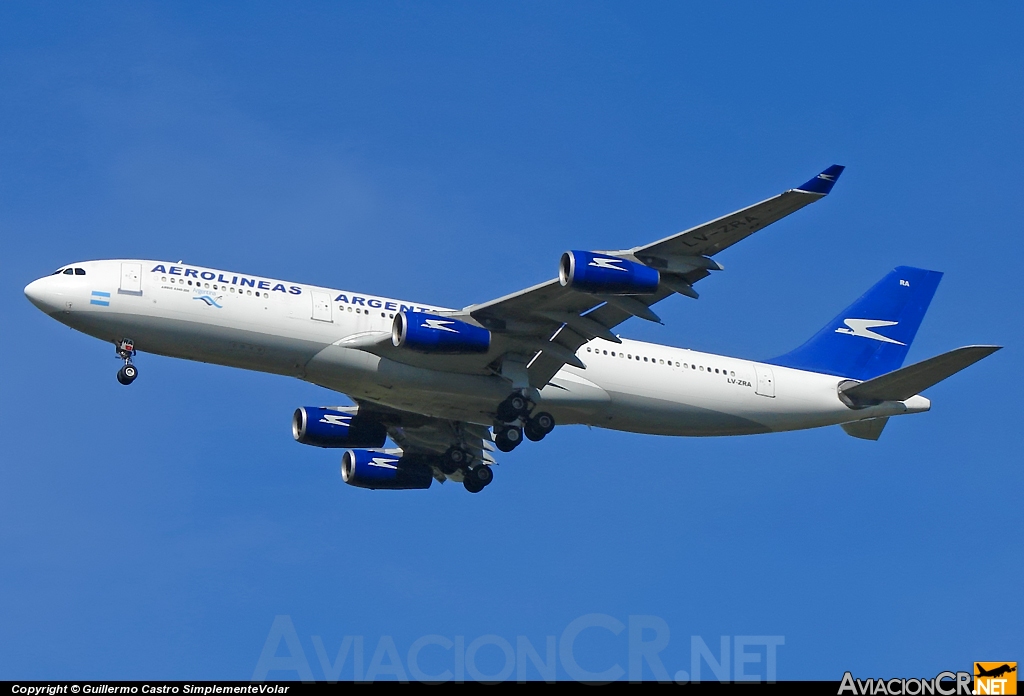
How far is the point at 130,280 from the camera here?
4078 centimetres

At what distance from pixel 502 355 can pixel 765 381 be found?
9.88m

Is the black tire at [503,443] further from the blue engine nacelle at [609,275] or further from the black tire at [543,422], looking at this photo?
the blue engine nacelle at [609,275]

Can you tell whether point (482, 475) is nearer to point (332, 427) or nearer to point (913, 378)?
point (332, 427)

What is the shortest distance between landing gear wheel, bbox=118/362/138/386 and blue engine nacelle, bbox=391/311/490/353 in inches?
309

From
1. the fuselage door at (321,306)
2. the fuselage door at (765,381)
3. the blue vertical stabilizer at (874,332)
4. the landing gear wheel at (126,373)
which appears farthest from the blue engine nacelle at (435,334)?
the blue vertical stabilizer at (874,332)

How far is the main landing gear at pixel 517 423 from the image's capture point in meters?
43.6

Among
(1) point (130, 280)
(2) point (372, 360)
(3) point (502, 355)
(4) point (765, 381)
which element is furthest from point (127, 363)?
(4) point (765, 381)

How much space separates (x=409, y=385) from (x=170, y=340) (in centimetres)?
730

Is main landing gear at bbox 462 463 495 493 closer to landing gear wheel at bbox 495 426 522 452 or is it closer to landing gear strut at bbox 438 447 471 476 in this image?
landing gear strut at bbox 438 447 471 476

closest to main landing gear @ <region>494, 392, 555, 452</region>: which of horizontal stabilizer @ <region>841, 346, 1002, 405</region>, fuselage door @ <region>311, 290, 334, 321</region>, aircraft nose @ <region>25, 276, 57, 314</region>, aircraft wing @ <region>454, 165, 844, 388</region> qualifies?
aircraft wing @ <region>454, 165, 844, 388</region>

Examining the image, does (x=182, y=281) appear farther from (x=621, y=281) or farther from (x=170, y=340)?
(x=621, y=281)

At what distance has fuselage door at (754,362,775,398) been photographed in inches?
1849

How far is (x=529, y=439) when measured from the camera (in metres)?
44.2

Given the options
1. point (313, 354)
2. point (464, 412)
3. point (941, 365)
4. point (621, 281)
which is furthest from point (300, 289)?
point (941, 365)
